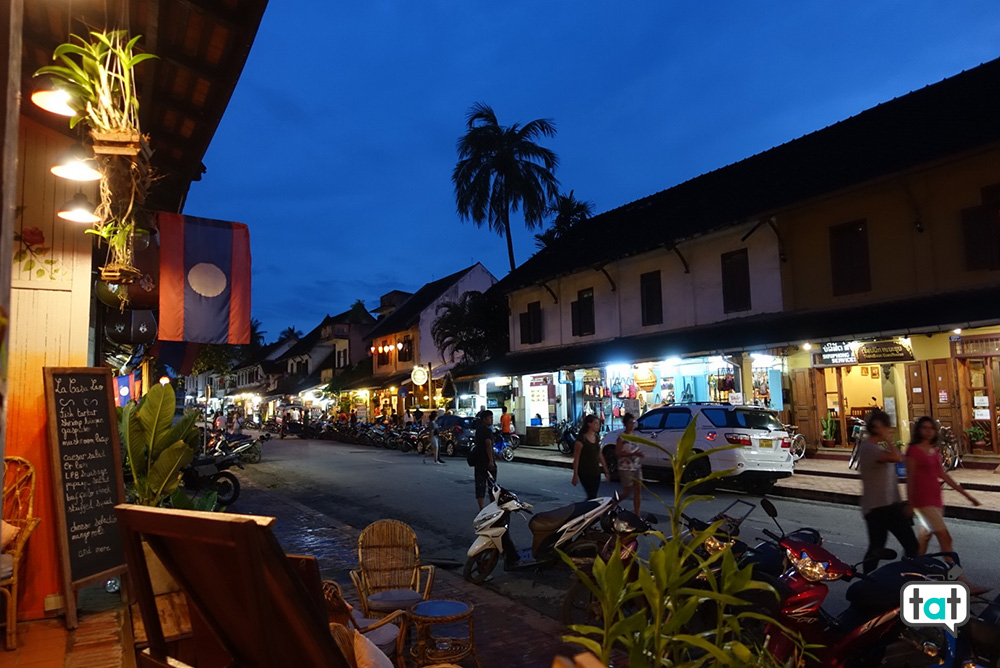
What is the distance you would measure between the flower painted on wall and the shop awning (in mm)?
13437

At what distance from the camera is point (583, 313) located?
2366 centimetres

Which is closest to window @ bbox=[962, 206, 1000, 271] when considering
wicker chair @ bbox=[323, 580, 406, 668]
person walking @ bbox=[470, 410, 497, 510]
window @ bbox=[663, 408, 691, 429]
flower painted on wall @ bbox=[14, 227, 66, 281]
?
window @ bbox=[663, 408, 691, 429]

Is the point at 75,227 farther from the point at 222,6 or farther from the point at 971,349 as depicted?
the point at 971,349

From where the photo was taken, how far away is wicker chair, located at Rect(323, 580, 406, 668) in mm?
3861

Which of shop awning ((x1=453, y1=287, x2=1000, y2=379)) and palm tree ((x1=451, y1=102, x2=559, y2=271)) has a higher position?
palm tree ((x1=451, y1=102, x2=559, y2=271))

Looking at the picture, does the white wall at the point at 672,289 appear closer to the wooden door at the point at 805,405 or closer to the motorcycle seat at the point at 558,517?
the wooden door at the point at 805,405

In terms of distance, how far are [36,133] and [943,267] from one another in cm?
1603

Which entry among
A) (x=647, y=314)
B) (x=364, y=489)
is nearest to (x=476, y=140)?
(x=647, y=314)

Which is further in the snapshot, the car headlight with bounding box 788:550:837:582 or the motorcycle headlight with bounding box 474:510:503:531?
the motorcycle headlight with bounding box 474:510:503:531

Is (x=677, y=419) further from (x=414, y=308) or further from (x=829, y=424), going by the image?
(x=414, y=308)

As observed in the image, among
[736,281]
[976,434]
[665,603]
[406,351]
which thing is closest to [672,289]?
[736,281]

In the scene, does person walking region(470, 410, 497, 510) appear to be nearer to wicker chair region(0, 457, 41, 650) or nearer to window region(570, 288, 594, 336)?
wicker chair region(0, 457, 41, 650)

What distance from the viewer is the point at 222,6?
5000 millimetres

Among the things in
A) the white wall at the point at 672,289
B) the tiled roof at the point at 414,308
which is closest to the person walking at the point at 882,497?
the white wall at the point at 672,289
